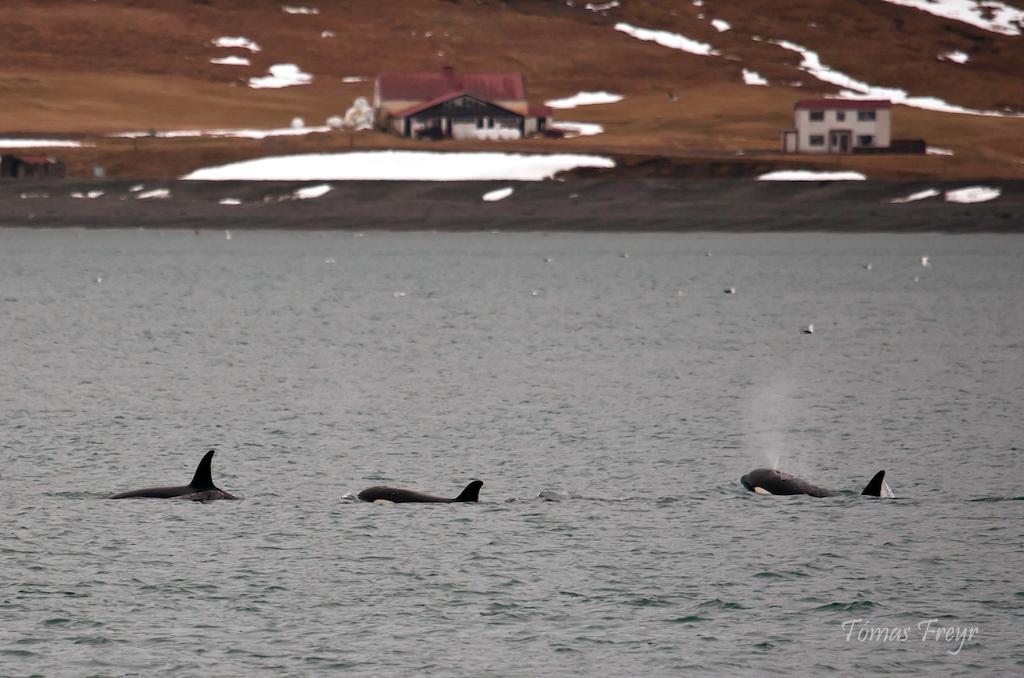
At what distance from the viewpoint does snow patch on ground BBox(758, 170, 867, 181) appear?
14625 centimetres

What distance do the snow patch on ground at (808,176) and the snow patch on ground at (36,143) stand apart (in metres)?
71.5

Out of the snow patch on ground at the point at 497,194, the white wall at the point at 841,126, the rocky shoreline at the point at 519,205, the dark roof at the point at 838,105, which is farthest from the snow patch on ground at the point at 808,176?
the dark roof at the point at 838,105

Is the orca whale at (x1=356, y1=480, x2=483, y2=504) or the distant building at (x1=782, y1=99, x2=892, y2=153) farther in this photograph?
the distant building at (x1=782, y1=99, x2=892, y2=153)

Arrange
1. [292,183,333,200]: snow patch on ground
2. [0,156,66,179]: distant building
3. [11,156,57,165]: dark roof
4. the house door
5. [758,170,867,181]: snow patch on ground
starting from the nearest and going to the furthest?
[758,170,867,181]: snow patch on ground, [292,183,333,200]: snow patch on ground, [0,156,66,179]: distant building, [11,156,57,165]: dark roof, the house door

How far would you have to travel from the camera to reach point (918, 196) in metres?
141

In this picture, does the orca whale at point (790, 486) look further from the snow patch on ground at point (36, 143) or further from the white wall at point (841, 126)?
the white wall at point (841, 126)

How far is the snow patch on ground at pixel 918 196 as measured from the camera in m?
141

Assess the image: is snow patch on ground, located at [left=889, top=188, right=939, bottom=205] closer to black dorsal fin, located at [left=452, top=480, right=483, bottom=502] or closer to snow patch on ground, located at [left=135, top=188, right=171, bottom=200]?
snow patch on ground, located at [left=135, top=188, right=171, bottom=200]

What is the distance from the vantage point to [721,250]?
15775 cm

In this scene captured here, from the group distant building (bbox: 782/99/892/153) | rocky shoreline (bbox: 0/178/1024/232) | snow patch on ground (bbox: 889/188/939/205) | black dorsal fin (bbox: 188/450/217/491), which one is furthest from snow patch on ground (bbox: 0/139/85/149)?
black dorsal fin (bbox: 188/450/217/491)

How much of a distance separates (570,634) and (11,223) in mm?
136948

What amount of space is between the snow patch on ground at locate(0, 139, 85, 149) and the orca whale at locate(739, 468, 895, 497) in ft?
488

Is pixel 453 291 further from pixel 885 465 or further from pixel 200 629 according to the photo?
pixel 200 629

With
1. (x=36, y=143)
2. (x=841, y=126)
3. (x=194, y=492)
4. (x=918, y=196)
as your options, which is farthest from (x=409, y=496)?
(x=841, y=126)
